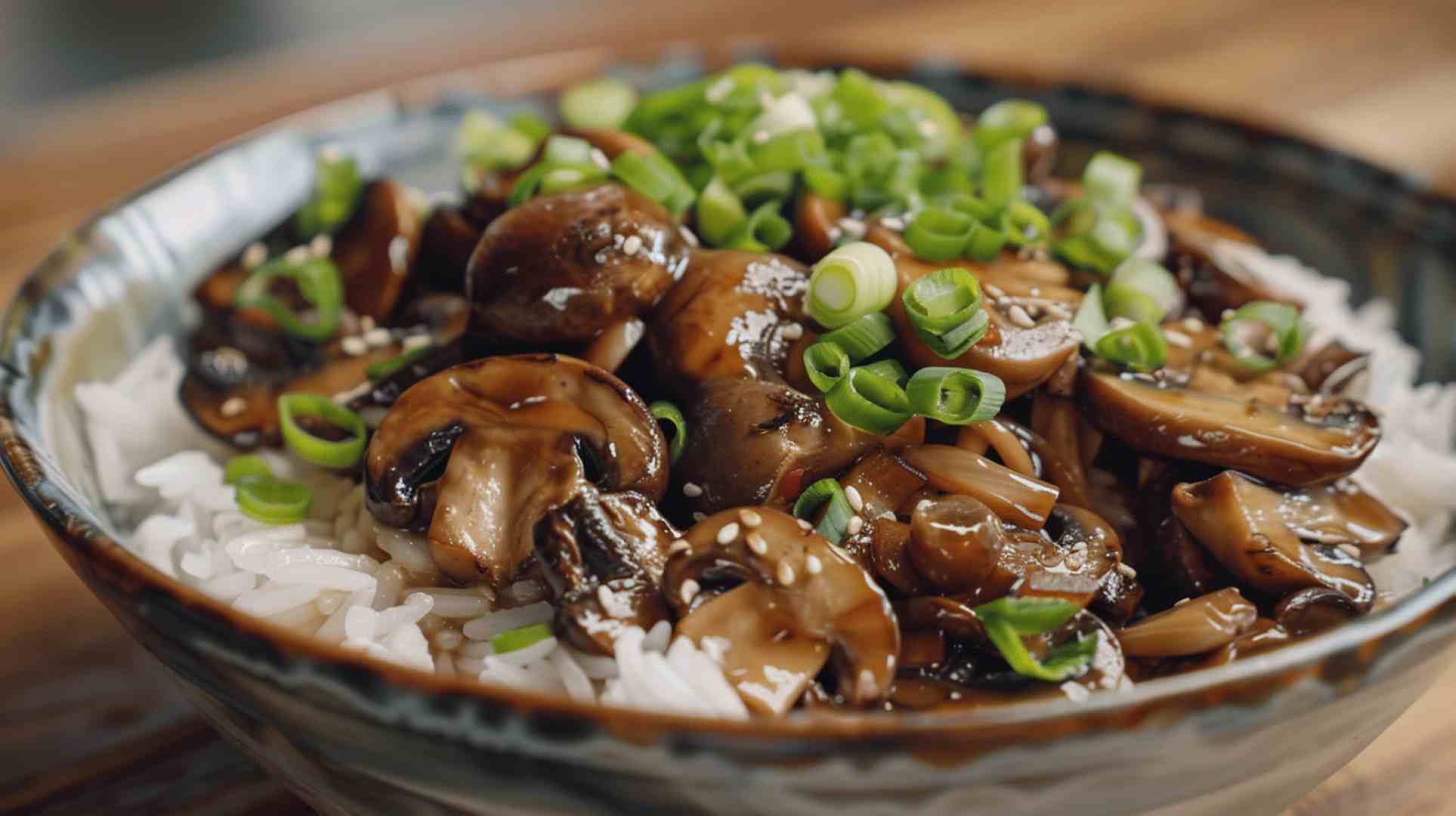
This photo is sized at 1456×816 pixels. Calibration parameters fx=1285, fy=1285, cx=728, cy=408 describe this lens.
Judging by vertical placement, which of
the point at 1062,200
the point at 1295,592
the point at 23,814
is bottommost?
the point at 23,814

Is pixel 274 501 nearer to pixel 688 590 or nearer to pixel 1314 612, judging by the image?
pixel 688 590

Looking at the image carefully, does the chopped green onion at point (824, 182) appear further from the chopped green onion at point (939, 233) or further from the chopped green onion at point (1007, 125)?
the chopped green onion at point (1007, 125)

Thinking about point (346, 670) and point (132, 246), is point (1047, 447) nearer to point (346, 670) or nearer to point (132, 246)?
point (346, 670)

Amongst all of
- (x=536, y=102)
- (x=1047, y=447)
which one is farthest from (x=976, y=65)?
(x=1047, y=447)

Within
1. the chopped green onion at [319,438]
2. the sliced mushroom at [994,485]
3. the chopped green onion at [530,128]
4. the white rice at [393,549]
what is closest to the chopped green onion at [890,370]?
the sliced mushroom at [994,485]

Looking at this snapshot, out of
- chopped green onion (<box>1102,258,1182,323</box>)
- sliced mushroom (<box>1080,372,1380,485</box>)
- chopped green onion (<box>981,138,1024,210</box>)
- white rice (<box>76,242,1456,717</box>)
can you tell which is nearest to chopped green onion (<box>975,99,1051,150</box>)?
chopped green onion (<box>981,138,1024,210</box>)

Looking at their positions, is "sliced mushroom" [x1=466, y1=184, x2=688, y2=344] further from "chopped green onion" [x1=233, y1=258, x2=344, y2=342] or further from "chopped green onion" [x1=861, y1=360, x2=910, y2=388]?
"chopped green onion" [x1=233, y1=258, x2=344, y2=342]
